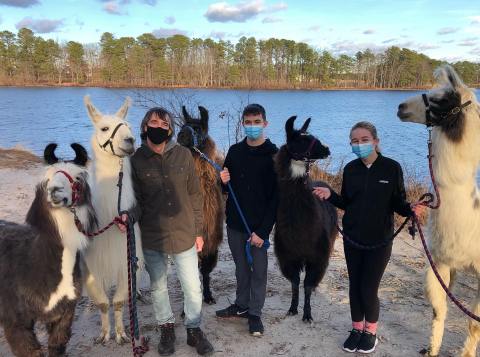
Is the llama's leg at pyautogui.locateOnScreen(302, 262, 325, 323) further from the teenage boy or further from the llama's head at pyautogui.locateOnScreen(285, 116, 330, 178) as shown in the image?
the llama's head at pyautogui.locateOnScreen(285, 116, 330, 178)

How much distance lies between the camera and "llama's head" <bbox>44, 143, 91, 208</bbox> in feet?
7.98

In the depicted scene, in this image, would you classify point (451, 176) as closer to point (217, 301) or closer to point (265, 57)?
point (217, 301)

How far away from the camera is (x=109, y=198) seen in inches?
120

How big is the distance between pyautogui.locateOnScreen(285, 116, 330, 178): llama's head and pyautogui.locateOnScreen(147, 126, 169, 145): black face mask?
124 centimetres

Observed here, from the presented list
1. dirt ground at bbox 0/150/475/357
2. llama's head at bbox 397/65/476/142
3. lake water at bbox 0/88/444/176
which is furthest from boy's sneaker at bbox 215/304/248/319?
lake water at bbox 0/88/444/176

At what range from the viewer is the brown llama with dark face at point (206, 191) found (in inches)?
169

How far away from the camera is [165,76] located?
4788cm

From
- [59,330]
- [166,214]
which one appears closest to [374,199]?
[166,214]

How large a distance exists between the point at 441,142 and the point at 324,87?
67826 millimetres

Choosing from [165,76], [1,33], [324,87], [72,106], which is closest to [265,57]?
[324,87]

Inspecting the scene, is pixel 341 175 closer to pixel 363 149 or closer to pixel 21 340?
pixel 363 149

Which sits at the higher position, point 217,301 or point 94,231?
point 94,231

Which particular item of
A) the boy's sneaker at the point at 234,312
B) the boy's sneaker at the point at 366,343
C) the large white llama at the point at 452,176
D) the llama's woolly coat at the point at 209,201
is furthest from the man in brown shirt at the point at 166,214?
the large white llama at the point at 452,176

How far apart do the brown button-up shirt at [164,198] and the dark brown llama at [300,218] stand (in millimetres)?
1002
